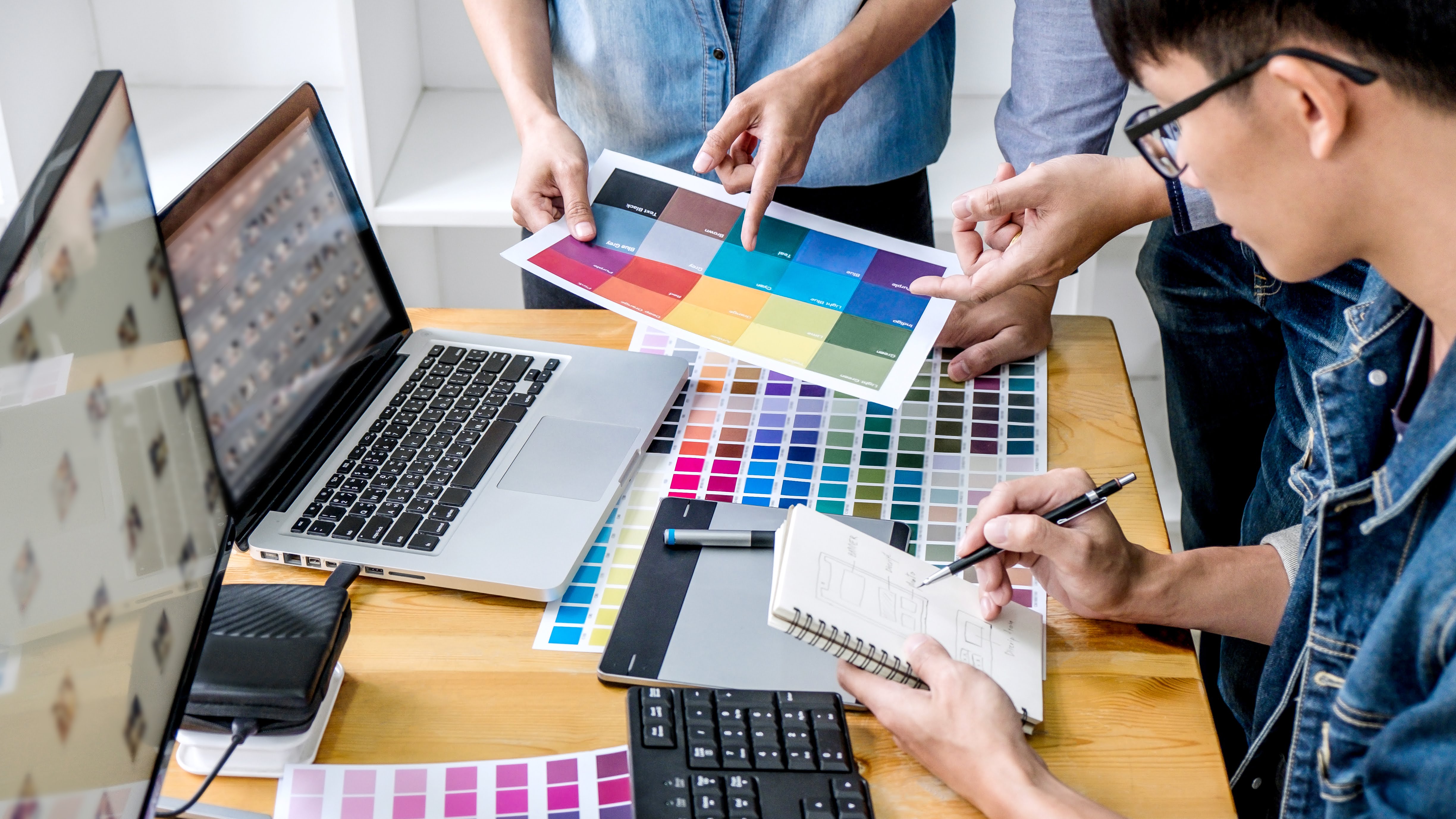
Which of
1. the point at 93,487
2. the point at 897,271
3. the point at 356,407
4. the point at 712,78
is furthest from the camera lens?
the point at 712,78

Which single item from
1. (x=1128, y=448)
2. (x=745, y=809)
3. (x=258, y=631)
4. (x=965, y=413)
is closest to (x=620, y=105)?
(x=965, y=413)

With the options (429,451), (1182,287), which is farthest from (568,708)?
(1182,287)

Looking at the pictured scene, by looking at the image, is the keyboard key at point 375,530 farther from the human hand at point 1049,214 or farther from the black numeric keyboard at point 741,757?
the human hand at point 1049,214

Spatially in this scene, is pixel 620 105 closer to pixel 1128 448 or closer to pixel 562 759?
pixel 1128 448

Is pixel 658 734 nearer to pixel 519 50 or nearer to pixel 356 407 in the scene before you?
pixel 356 407

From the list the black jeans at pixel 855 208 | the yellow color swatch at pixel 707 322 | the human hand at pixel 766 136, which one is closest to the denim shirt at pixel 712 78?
the black jeans at pixel 855 208

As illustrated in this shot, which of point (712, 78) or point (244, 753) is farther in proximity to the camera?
point (712, 78)

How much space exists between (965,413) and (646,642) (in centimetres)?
43

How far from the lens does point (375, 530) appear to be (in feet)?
2.92

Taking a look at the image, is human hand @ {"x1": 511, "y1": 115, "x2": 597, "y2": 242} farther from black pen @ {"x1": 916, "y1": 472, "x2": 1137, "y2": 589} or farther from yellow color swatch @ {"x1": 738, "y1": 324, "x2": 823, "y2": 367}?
black pen @ {"x1": 916, "y1": 472, "x2": 1137, "y2": 589}

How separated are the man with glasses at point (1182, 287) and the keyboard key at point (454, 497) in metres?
0.46

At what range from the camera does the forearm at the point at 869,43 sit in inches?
47.6

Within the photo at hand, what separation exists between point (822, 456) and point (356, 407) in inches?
16.5

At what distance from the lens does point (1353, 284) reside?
1.02 meters
